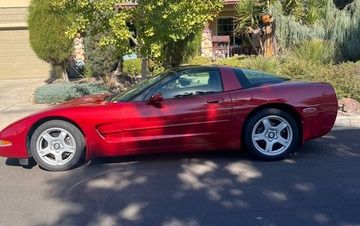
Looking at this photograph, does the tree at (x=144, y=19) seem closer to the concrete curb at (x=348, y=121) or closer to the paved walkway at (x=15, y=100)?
the paved walkway at (x=15, y=100)

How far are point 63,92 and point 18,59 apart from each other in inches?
347

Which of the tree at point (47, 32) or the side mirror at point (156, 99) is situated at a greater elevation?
the tree at point (47, 32)

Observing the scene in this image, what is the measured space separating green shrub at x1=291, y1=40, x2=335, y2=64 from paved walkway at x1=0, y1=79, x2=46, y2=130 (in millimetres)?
6799

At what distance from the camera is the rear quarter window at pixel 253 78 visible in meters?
6.20

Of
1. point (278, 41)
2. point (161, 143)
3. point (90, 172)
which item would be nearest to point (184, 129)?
point (161, 143)

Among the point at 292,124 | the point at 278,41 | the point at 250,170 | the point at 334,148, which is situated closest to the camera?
the point at 250,170

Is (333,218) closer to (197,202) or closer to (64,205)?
(197,202)

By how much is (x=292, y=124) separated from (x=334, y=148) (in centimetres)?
104

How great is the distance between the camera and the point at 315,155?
6387 mm

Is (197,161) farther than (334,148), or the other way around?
(334,148)

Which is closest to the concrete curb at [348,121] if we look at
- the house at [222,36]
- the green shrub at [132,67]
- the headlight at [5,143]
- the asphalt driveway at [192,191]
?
the asphalt driveway at [192,191]

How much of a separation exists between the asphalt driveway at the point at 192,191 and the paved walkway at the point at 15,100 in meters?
3.88

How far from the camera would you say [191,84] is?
6.14 meters

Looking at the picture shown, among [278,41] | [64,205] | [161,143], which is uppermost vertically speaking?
[278,41]
